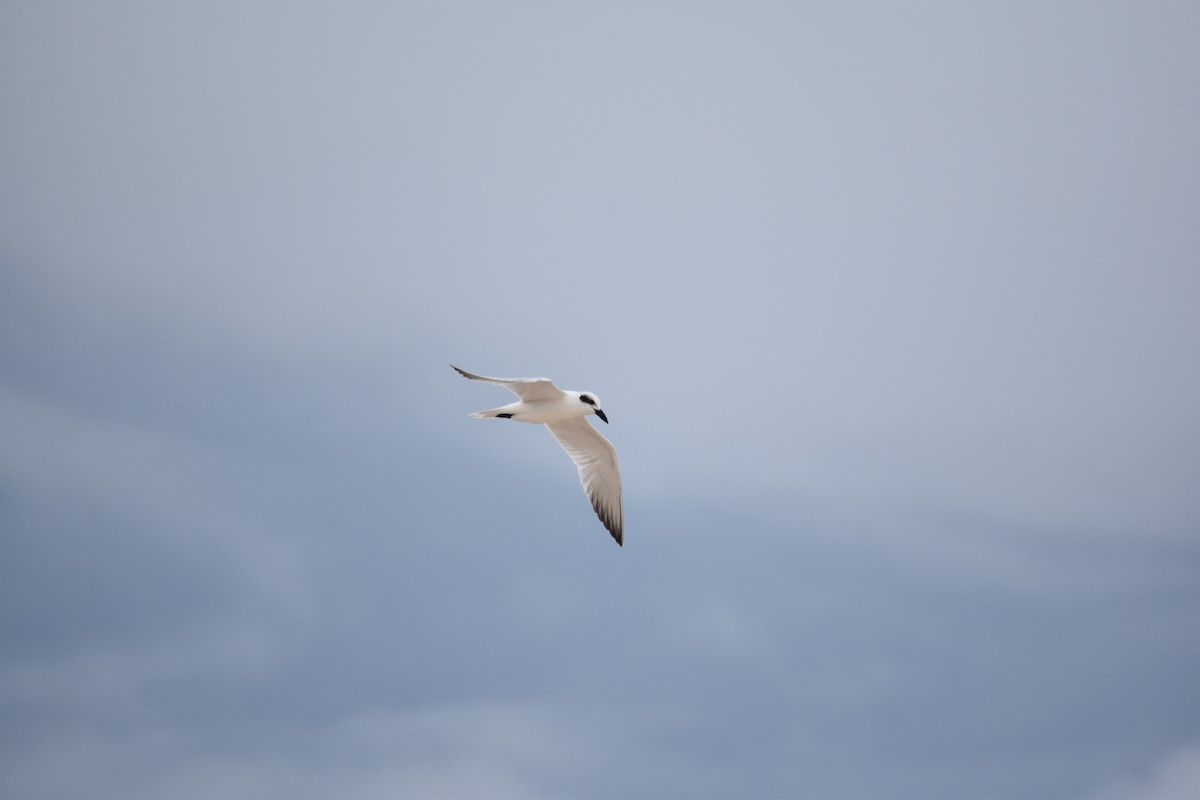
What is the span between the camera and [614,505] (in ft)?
72.5

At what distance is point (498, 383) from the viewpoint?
18.9 m

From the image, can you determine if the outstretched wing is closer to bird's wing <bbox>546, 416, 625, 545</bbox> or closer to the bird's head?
the bird's head

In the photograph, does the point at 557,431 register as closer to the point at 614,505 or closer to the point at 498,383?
the point at 614,505

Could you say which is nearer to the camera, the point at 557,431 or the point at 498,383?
the point at 498,383

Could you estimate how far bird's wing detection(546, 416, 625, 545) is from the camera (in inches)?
851

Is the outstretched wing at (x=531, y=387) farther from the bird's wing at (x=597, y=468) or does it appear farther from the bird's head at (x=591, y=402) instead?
the bird's wing at (x=597, y=468)

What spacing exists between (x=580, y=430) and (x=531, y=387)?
6.60ft

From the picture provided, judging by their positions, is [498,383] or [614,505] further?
[614,505]

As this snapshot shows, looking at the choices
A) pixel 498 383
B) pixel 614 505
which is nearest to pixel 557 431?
pixel 614 505

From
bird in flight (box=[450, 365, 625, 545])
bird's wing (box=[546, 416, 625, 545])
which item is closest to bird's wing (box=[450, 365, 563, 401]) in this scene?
bird in flight (box=[450, 365, 625, 545])

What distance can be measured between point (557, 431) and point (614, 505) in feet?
5.43

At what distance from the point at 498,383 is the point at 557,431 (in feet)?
10.1

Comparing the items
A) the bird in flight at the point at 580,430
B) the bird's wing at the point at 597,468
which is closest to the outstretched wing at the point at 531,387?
the bird in flight at the point at 580,430

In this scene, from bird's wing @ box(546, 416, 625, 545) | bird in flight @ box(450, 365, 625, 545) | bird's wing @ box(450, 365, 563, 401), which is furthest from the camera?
bird's wing @ box(546, 416, 625, 545)
